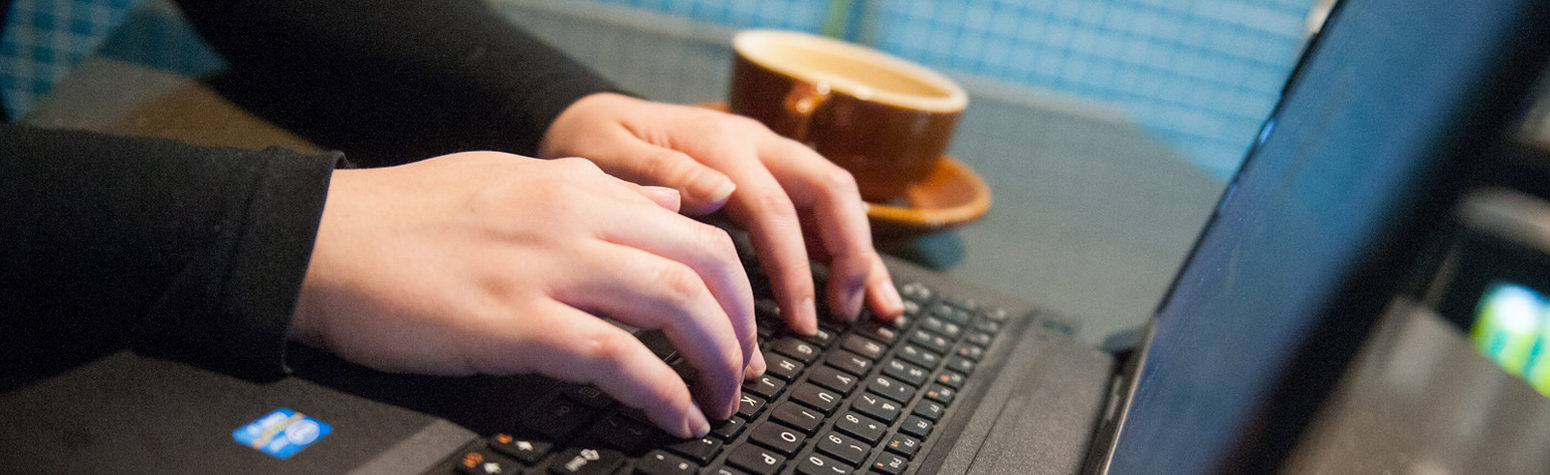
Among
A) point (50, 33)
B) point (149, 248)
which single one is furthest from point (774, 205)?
point (50, 33)

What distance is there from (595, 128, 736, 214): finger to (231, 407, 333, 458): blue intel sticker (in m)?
0.16

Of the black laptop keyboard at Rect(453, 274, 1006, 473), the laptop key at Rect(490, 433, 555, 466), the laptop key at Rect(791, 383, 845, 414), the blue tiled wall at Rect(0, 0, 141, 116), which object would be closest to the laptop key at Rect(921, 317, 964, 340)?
the black laptop keyboard at Rect(453, 274, 1006, 473)

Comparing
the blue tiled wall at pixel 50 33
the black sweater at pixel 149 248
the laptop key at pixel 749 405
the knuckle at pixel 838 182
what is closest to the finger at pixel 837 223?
the knuckle at pixel 838 182

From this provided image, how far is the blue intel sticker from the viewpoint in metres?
0.24

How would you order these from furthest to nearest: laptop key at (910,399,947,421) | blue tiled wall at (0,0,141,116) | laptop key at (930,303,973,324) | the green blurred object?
the green blurred object → blue tiled wall at (0,0,141,116) → laptop key at (930,303,973,324) → laptop key at (910,399,947,421)

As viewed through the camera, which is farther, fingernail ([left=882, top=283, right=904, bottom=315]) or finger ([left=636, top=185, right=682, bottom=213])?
fingernail ([left=882, top=283, right=904, bottom=315])

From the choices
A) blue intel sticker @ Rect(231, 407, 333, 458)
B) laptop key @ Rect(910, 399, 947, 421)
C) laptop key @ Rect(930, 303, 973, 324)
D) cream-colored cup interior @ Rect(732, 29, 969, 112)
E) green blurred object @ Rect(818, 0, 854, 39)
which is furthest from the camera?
green blurred object @ Rect(818, 0, 854, 39)

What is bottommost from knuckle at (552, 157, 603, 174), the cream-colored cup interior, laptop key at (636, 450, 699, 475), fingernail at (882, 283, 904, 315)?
laptop key at (636, 450, 699, 475)

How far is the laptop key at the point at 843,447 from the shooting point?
0.96 ft

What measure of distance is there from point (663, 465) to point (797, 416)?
2.5 inches

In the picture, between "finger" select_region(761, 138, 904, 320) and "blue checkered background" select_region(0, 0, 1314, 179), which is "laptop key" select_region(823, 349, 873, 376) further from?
"blue checkered background" select_region(0, 0, 1314, 179)

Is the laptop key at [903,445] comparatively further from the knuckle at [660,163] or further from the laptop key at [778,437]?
the knuckle at [660,163]

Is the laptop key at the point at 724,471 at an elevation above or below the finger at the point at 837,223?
below

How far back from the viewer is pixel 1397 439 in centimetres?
85
